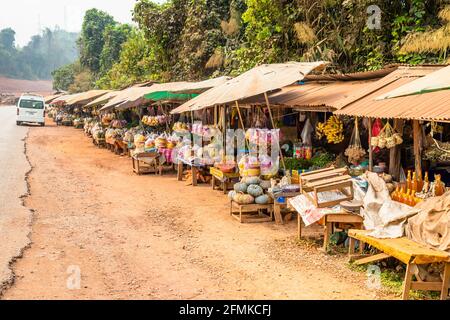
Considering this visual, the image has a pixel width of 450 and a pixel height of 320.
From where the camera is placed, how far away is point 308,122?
1080 centimetres

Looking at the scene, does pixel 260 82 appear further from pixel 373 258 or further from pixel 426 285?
pixel 426 285

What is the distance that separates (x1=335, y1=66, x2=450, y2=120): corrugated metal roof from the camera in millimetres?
6070

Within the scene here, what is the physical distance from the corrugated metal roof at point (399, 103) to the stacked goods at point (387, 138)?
40 centimetres

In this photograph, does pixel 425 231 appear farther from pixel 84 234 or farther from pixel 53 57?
pixel 53 57

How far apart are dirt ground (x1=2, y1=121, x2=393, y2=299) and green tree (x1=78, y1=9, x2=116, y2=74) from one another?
5164 cm

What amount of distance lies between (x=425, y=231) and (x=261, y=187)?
12.2ft

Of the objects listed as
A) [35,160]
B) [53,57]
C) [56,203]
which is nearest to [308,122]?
[56,203]

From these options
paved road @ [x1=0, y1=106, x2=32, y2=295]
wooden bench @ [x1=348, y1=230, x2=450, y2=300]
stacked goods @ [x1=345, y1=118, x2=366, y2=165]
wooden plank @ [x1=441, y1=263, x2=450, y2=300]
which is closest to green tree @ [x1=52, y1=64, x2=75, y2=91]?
paved road @ [x1=0, y1=106, x2=32, y2=295]

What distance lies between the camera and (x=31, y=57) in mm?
127250

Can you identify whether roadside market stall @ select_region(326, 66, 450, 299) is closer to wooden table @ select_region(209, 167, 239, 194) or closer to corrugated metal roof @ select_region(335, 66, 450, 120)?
corrugated metal roof @ select_region(335, 66, 450, 120)

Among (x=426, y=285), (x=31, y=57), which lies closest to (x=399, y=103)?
(x=426, y=285)

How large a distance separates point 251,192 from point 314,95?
266 cm

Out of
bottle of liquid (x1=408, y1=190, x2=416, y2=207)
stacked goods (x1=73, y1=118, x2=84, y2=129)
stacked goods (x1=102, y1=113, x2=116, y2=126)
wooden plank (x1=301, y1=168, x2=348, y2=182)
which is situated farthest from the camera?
stacked goods (x1=73, y1=118, x2=84, y2=129)

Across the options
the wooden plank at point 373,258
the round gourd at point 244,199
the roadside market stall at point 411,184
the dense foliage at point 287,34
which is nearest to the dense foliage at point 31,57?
the dense foliage at point 287,34
